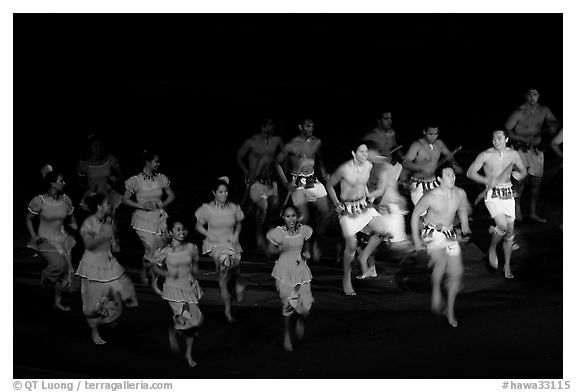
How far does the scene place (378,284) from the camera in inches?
396

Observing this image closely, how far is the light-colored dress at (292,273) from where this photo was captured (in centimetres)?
863

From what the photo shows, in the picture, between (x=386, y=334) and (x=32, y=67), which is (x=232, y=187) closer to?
(x=32, y=67)

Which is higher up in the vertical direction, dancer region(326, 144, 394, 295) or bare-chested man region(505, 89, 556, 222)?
bare-chested man region(505, 89, 556, 222)

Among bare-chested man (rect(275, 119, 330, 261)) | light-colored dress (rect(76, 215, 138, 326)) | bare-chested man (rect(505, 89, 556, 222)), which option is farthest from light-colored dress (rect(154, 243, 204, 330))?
bare-chested man (rect(505, 89, 556, 222))

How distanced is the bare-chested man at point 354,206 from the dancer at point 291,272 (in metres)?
1.05

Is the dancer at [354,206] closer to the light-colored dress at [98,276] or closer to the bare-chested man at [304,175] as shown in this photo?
the bare-chested man at [304,175]

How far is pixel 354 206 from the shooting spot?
32.7 feet

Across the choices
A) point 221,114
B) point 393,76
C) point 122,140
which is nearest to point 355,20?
point 393,76

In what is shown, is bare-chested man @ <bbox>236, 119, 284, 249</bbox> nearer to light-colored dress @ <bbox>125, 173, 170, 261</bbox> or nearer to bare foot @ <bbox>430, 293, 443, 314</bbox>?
light-colored dress @ <bbox>125, 173, 170, 261</bbox>

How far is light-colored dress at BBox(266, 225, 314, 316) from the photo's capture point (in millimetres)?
8633

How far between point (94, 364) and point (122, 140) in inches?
303

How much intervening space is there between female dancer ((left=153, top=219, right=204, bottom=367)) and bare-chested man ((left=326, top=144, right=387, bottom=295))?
180 centimetres

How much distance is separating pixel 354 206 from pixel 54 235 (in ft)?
9.40

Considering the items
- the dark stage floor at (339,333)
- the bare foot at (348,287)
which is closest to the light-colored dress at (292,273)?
the dark stage floor at (339,333)
